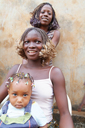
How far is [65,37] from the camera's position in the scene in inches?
116

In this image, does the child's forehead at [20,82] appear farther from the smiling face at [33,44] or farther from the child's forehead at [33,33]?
the child's forehead at [33,33]

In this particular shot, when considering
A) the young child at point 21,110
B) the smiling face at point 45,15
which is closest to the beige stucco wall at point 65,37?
the smiling face at point 45,15

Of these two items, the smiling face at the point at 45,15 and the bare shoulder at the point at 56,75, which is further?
the smiling face at the point at 45,15

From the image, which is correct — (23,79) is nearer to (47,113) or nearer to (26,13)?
(47,113)

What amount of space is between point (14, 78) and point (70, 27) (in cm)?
200

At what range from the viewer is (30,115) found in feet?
4.02

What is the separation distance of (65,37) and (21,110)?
203 cm

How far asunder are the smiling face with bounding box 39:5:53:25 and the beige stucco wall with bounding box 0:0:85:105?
0.45 m

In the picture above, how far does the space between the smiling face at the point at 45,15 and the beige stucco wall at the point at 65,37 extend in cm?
45

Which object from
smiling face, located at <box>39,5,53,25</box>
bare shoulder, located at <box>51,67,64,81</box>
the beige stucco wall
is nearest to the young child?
bare shoulder, located at <box>51,67,64,81</box>

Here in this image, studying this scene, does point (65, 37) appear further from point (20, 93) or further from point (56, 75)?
point (20, 93)

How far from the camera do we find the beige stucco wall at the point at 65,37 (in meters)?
2.83

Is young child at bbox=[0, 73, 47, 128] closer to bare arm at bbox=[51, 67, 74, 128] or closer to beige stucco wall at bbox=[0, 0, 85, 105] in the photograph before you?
bare arm at bbox=[51, 67, 74, 128]

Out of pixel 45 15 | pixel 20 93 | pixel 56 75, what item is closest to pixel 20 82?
pixel 20 93
